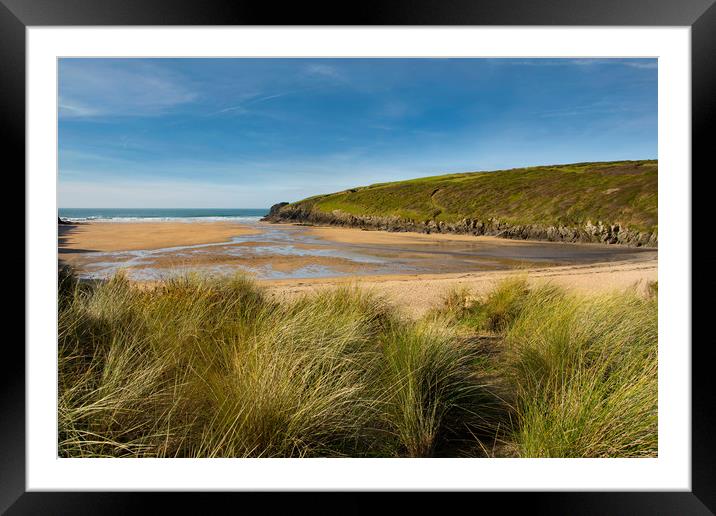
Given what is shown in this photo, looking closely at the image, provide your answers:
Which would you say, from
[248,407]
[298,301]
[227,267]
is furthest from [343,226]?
[248,407]

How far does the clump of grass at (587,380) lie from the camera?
6.70 feet

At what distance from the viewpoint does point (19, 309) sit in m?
1.81

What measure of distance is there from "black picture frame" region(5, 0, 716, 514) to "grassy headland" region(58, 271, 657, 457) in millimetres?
262

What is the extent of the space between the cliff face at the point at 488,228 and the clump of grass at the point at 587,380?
2313 cm

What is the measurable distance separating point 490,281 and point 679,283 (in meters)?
8.01

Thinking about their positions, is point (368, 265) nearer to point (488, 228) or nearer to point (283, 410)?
point (283, 410)

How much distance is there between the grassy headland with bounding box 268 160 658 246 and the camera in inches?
1043

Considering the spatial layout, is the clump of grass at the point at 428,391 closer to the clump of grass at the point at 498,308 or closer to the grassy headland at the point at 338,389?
the grassy headland at the point at 338,389

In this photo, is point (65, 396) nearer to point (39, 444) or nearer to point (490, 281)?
point (39, 444)

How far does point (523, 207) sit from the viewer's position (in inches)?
1363
